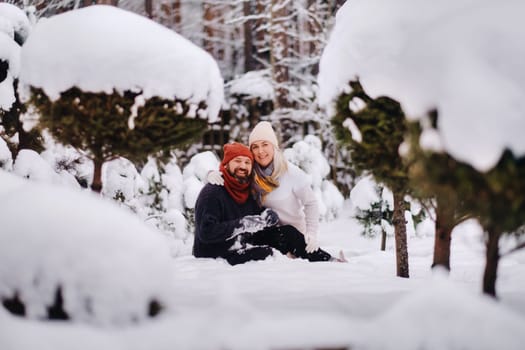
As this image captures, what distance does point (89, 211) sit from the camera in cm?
244

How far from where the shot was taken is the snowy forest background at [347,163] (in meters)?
2.18

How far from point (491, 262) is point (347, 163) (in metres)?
1.20

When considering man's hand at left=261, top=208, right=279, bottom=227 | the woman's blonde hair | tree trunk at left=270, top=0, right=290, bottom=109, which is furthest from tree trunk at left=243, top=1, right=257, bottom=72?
man's hand at left=261, top=208, right=279, bottom=227

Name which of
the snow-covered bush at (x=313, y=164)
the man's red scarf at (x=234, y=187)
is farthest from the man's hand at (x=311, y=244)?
the snow-covered bush at (x=313, y=164)

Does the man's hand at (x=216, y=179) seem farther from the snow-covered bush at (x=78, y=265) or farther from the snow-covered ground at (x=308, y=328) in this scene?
the snow-covered bush at (x=78, y=265)

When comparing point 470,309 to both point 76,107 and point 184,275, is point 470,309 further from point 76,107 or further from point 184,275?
point 76,107

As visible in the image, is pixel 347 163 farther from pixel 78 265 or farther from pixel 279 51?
pixel 279 51

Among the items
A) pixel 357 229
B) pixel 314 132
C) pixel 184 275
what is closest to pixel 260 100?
pixel 314 132

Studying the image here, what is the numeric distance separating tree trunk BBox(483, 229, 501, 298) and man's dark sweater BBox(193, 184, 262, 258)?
7.81 ft

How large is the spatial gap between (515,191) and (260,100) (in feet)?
33.5

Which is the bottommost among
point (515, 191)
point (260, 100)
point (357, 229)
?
point (357, 229)

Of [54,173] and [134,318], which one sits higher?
[54,173]

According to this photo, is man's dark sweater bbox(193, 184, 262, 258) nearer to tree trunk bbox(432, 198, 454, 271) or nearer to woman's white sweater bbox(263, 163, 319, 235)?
woman's white sweater bbox(263, 163, 319, 235)

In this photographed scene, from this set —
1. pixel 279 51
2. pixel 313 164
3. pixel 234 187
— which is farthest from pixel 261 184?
pixel 279 51
